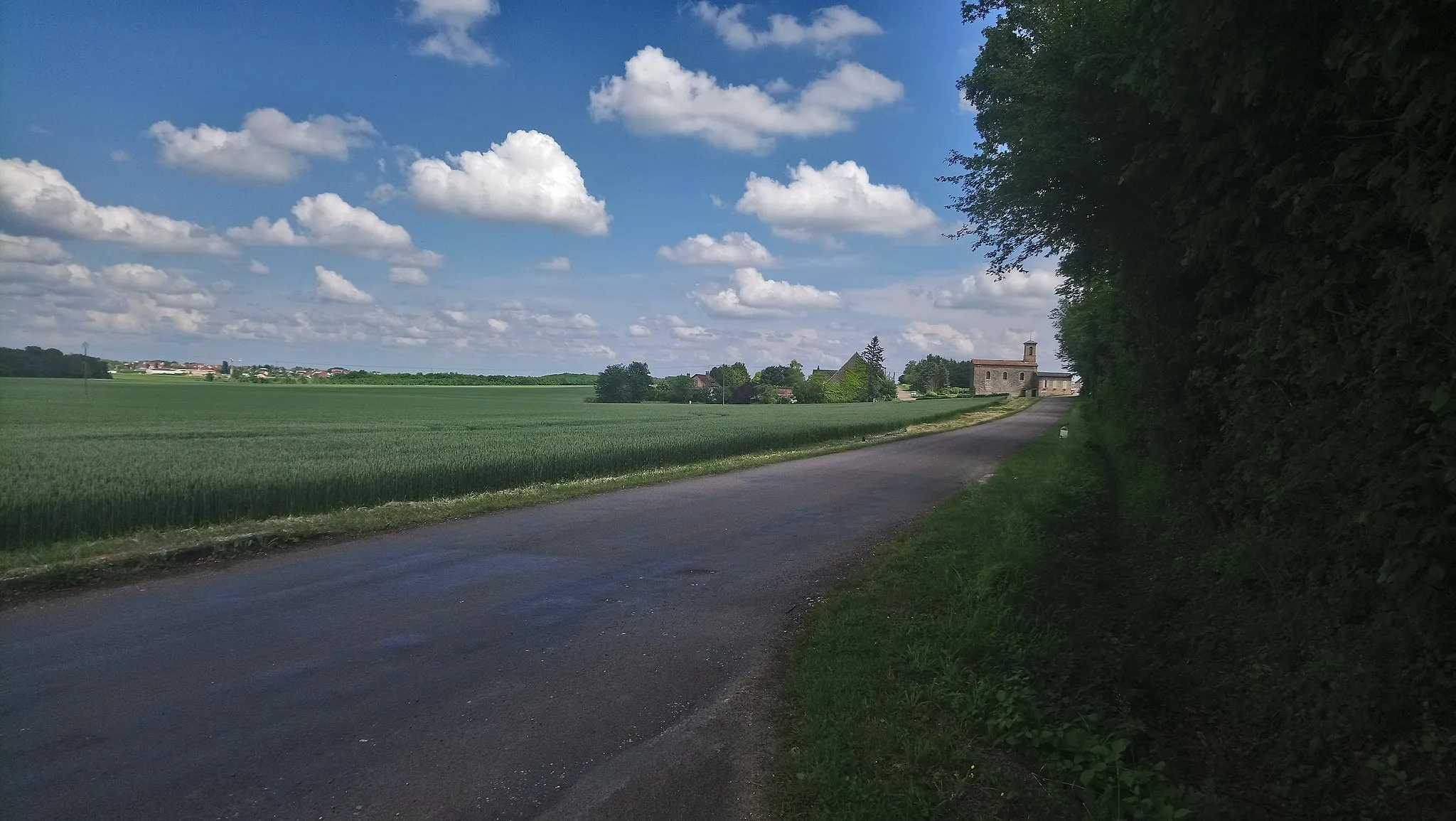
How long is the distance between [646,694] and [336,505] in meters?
9.37

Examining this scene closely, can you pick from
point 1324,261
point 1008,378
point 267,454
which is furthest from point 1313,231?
point 1008,378

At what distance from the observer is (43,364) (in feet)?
56.0

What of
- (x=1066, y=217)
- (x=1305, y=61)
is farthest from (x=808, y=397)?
(x=1305, y=61)

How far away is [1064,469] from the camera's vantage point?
15.0 m

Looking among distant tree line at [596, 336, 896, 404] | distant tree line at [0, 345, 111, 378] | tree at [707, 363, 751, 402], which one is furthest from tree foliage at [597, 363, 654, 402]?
distant tree line at [0, 345, 111, 378]

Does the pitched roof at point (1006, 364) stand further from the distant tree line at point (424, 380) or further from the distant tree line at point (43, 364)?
the distant tree line at point (43, 364)

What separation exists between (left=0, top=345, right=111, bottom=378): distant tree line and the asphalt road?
180 inches

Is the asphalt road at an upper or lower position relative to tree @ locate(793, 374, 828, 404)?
lower

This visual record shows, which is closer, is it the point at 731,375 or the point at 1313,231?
the point at 1313,231

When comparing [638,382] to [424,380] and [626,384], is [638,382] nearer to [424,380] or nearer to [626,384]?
[626,384]

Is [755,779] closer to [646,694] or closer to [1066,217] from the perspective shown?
[646,694]

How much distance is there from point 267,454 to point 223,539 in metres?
7.62

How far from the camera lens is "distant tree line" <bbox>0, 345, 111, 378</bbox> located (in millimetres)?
11257

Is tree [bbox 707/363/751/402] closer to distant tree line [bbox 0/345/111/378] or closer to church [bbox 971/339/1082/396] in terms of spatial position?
church [bbox 971/339/1082/396]
